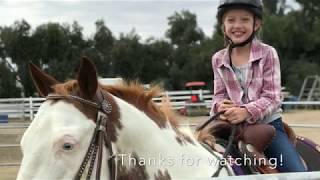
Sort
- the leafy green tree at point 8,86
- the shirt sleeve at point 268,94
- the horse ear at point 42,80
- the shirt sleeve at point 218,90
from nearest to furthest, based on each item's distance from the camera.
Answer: the horse ear at point 42,80
the shirt sleeve at point 268,94
the shirt sleeve at point 218,90
the leafy green tree at point 8,86

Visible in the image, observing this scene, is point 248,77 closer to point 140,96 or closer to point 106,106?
point 140,96

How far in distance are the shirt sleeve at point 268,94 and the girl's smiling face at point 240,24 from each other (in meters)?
0.18

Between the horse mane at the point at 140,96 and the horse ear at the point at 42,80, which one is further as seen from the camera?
the horse mane at the point at 140,96

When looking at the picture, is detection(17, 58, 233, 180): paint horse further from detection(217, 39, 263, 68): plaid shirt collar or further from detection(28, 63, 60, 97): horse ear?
detection(217, 39, 263, 68): plaid shirt collar

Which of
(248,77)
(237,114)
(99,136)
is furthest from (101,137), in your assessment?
(248,77)

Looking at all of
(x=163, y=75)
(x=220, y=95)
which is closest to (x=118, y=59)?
(x=163, y=75)

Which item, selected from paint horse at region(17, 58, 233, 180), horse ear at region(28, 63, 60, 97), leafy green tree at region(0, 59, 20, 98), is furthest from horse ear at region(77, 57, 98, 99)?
leafy green tree at region(0, 59, 20, 98)

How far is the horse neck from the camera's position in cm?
222

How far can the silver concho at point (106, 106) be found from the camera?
2.11 meters

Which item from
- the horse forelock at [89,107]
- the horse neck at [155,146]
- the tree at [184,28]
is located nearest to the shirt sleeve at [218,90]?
the horse neck at [155,146]

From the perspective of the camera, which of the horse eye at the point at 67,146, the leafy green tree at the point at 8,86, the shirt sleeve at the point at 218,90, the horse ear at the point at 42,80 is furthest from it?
the leafy green tree at the point at 8,86

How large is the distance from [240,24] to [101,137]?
1257 mm

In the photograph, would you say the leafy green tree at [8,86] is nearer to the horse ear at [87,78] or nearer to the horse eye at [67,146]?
the horse ear at [87,78]

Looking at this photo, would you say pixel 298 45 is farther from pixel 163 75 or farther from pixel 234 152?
pixel 234 152
